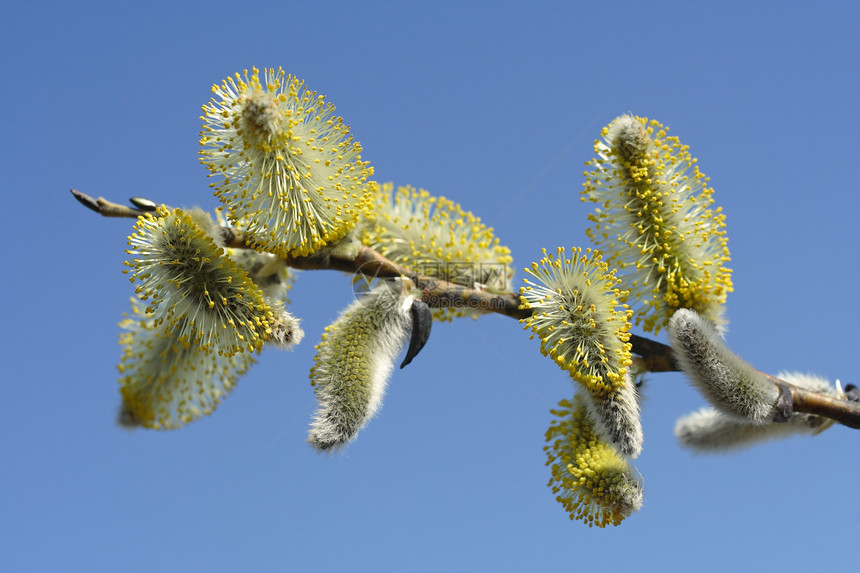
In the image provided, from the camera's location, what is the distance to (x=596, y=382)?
2215 mm

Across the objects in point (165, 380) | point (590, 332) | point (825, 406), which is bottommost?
point (165, 380)

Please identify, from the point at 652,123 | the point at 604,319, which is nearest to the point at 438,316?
the point at 604,319

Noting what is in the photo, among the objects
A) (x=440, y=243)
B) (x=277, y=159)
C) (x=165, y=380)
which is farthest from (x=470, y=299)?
(x=165, y=380)

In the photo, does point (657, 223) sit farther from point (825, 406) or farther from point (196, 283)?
point (196, 283)

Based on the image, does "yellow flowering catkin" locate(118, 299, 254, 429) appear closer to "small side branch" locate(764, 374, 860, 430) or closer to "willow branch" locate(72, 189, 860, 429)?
"willow branch" locate(72, 189, 860, 429)

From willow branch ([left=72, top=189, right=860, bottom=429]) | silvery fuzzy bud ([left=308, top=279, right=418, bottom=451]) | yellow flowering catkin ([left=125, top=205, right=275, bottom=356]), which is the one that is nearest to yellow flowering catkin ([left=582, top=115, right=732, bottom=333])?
willow branch ([left=72, top=189, right=860, bottom=429])

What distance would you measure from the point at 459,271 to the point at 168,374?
1.26m

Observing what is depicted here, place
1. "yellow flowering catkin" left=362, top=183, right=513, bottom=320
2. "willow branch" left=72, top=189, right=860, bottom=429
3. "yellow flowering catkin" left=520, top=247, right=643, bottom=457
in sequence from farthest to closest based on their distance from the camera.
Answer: "yellow flowering catkin" left=362, top=183, right=513, bottom=320 < "willow branch" left=72, top=189, right=860, bottom=429 < "yellow flowering catkin" left=520, top=247, right=643, bottom=457

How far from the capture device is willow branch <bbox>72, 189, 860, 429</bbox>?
2541 mm

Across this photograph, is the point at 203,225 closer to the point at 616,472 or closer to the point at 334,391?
the point at 334,391

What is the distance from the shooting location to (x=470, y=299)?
2.63m

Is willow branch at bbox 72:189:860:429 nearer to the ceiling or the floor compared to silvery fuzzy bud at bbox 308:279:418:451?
nearer to the ceiling

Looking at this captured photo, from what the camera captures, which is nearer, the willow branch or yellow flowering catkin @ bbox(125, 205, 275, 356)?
yellow flowering catkin @ bbox(125, 205, 275, 356)

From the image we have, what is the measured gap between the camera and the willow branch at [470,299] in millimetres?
2541
